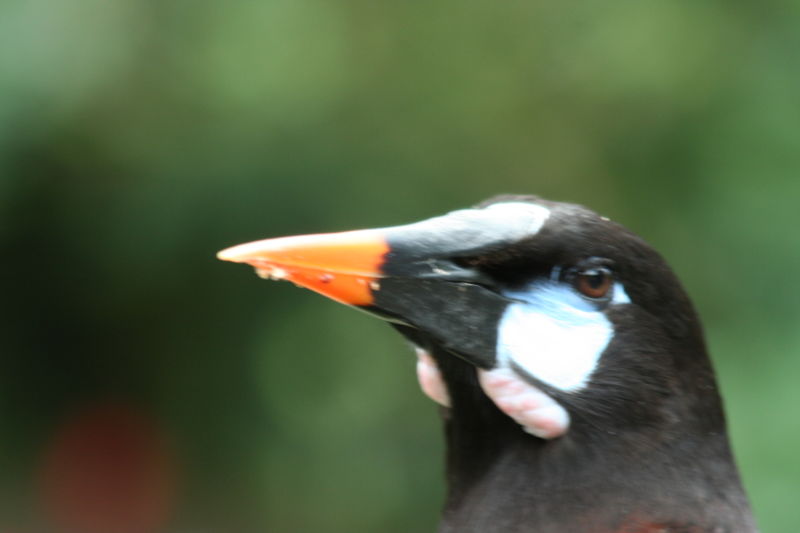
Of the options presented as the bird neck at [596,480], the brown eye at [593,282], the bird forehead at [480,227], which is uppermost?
the bird forehead at [480,227]

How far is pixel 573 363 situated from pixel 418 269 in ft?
1.15

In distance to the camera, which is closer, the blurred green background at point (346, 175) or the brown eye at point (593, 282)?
the brown eye at point (593, 282)

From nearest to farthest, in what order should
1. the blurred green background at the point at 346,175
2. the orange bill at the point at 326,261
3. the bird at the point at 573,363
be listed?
1. the orange bill at the point at 326,261
2. the bird at the point at 573,363
3. the blurred green background at the point at 346,175

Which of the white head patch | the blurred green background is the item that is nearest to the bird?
the white head patch

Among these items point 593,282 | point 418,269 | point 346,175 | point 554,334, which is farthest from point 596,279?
point 346,175

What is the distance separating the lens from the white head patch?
2088mm

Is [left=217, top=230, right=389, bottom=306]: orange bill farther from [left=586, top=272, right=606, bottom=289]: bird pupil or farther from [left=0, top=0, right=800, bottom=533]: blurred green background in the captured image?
[left=0, top=0, right=800, bottom=533]: blurred green background

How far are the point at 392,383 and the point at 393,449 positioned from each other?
29 cm

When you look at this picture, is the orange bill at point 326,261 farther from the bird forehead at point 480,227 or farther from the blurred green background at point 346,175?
the blurred green background at point 346,175

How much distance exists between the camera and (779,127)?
4.19 m

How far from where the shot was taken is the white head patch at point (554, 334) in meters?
2.09

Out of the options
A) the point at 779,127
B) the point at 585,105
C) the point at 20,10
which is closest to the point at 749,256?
the point at 779,127

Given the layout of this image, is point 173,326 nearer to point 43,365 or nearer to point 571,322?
point 43,365

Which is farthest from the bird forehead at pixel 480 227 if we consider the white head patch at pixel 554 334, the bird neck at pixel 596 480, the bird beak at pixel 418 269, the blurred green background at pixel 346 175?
the blurred green background at pixel 346 175
